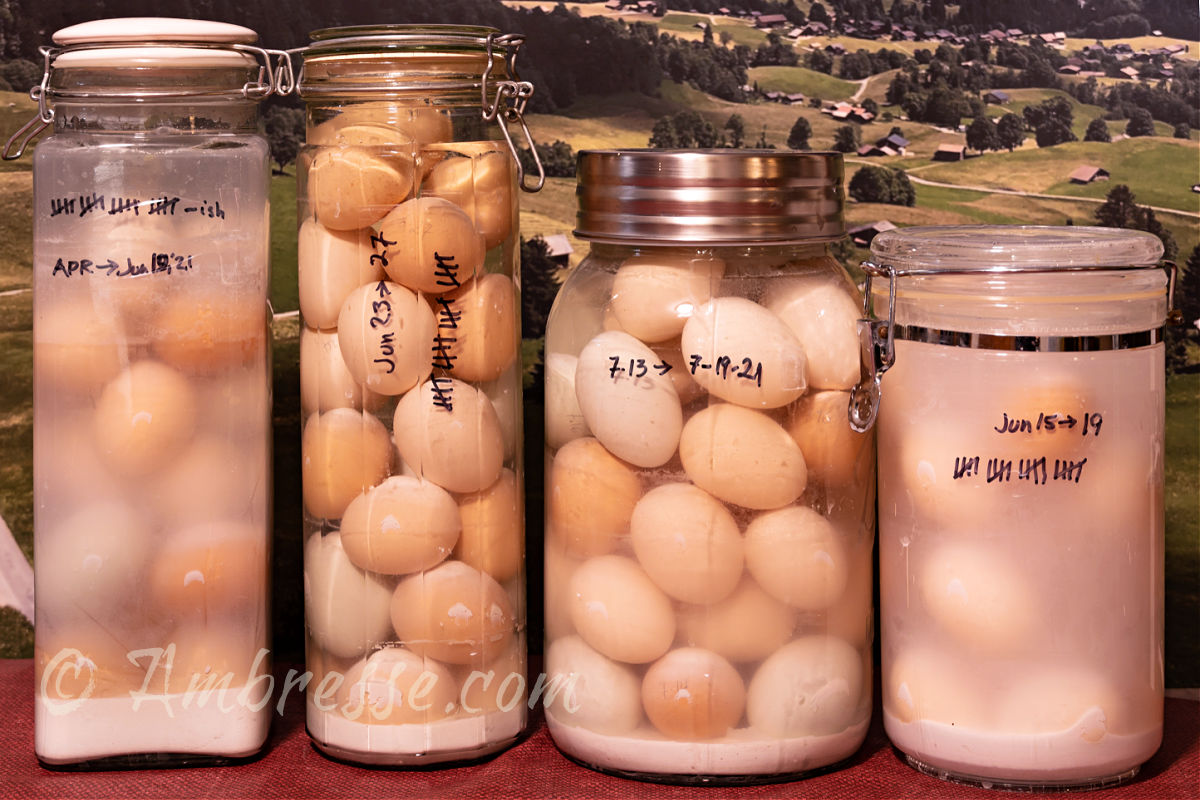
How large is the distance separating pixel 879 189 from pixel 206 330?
50 centimetres

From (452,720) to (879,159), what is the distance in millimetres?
518

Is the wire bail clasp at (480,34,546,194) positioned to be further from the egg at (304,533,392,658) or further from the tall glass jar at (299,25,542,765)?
the egg at (304,533,392,658)

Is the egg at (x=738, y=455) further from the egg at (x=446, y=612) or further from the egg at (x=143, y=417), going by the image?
the egg at (x=143, y=417)

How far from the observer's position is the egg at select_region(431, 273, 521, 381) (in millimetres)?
749

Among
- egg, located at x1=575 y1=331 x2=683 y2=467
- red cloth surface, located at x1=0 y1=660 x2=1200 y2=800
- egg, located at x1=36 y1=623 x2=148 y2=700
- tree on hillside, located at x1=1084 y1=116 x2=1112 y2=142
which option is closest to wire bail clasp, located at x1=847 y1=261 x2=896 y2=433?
egg, located at x1=575 y1=331 x2=683 y2=467

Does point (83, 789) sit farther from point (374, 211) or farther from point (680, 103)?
point (680, 103)

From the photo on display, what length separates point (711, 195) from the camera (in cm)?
71

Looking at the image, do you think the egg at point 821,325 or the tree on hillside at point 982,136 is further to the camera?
the tree on hillside at point 982,136

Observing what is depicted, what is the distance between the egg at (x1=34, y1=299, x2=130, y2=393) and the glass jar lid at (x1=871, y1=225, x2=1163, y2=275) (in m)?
0.45

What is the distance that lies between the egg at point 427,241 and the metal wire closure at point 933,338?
234mm

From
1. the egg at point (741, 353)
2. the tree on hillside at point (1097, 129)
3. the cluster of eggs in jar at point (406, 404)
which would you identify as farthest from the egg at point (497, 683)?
the tree on hillside at point (1097, 129)

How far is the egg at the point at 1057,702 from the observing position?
72 cm

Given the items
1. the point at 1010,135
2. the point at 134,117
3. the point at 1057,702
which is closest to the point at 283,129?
the point at 134,117

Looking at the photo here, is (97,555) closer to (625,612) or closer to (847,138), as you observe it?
(625,612)
